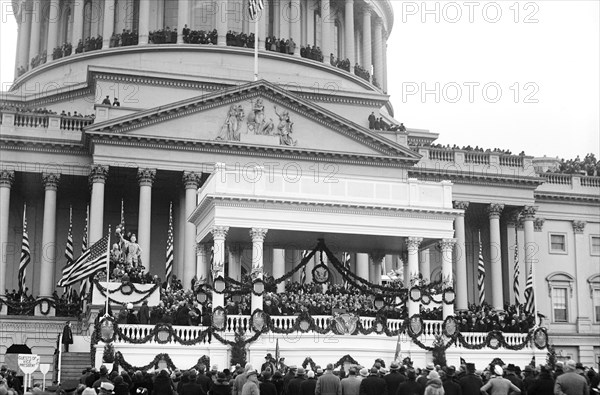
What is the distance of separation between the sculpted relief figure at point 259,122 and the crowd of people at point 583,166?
32.9m

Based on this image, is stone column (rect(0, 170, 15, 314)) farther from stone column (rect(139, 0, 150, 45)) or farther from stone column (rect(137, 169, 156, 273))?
stone column (rect(139, 0, 150, 45))

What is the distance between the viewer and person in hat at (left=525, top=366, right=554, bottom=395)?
70.8ft

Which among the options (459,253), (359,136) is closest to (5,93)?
(359,136)

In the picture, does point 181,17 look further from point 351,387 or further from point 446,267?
point 351,387

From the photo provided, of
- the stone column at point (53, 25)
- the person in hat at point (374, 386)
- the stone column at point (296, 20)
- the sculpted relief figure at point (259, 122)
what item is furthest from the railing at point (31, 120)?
Answer: the person in hat at point (374, 386)

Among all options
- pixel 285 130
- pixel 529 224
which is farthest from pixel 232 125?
pixel 529 224

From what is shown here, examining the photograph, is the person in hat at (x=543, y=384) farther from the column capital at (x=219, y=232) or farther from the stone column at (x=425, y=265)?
the stone column at (x=425, y=265)

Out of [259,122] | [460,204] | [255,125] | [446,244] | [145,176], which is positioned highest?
→ [259,122]

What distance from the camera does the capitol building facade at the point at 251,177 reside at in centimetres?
4112

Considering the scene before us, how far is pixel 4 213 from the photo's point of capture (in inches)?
2211

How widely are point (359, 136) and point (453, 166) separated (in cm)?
907

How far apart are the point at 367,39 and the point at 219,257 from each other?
50106mm

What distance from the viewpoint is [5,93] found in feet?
243

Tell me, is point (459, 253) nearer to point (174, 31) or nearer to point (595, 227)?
point (595, 227)
